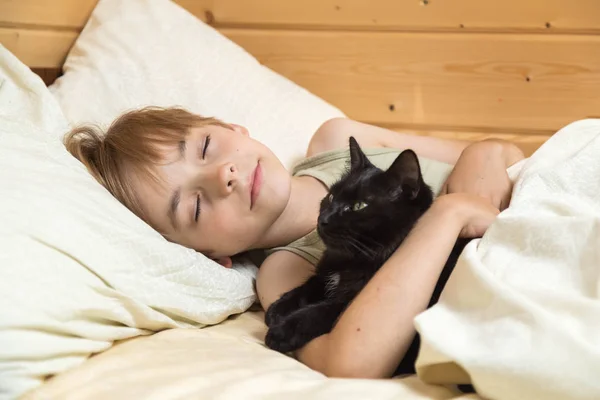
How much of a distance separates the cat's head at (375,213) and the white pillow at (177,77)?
21.1 inches

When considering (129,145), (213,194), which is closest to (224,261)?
(213,194)

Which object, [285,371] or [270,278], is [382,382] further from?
[270,278]

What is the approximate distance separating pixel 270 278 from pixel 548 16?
1.01 metres

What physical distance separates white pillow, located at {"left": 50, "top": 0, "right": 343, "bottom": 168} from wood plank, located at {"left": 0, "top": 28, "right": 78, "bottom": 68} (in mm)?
52

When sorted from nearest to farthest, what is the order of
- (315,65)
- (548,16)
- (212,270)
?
(212,270) → (548,16) → (315,65)

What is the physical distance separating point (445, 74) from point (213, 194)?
0.84 metres

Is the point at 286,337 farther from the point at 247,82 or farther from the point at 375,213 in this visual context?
the point at 247,82

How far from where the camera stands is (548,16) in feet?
4.97

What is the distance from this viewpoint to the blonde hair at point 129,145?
3.65 feet

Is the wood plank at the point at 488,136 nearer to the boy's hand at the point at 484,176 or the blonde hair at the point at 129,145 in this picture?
the boy's hand at the point at 484,176

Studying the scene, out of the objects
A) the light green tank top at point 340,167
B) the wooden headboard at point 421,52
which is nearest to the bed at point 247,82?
the wooden headboard at point 421,52

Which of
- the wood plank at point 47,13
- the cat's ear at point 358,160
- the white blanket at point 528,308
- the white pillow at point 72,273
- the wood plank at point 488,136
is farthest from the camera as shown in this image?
the wood plank at point 488,136

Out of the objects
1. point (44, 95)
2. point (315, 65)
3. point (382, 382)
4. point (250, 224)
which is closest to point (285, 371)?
point (382, 382)

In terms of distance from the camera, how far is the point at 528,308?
0.69 meters
